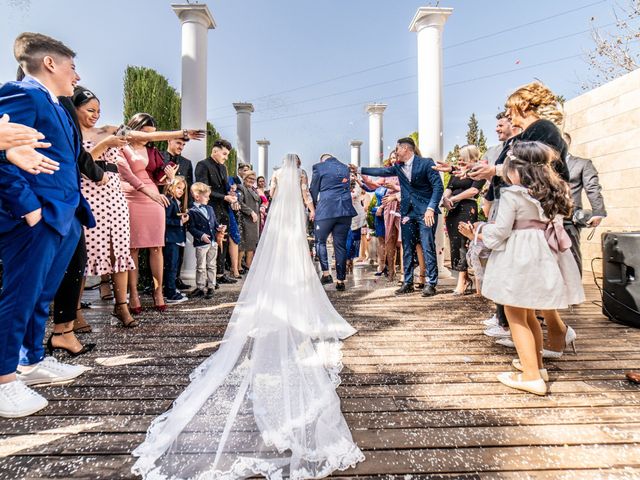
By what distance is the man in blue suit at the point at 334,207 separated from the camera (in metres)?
5.48

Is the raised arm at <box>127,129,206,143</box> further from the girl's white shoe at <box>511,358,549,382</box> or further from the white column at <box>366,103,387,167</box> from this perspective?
the white column at <box>366,103,387,167</box>

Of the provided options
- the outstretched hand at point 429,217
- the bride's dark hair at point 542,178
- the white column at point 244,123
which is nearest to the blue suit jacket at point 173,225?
the outstretched hand at point 429,217

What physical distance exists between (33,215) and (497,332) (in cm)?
331

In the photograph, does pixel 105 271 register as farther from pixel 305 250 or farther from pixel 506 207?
pixel 506 207

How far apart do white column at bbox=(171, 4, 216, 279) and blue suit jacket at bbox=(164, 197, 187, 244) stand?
1284 mm

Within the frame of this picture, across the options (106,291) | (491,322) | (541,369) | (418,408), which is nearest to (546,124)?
(541,369)

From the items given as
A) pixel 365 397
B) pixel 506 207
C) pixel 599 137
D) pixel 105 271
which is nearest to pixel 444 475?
pixel 365 397

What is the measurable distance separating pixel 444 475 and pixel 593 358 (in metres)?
1.91

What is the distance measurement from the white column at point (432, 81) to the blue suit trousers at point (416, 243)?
4.17 ft

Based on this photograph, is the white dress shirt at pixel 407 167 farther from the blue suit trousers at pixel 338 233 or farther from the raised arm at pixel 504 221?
the raised arm at pixel 504 221

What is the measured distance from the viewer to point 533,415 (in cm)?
189

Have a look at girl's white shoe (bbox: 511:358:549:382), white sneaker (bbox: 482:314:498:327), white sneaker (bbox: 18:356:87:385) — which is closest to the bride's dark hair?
girl's white shoe (bbox: 511:358:549:382)

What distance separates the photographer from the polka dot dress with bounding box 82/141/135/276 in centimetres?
315

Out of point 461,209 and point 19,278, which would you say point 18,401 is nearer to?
point 19,278
